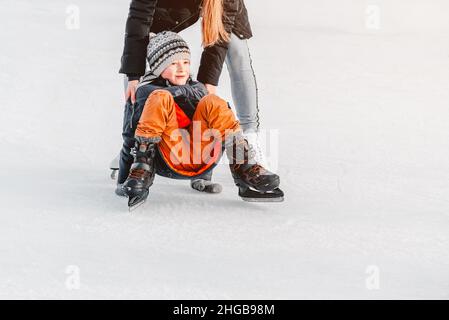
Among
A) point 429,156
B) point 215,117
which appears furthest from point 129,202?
→ point 429,156

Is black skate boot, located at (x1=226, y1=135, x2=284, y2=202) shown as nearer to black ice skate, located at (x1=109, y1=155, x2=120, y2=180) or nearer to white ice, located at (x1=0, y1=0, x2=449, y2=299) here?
white ice, located at (x1=0, y1=0, x2=449, y2=299)

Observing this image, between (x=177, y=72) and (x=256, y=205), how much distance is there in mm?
661

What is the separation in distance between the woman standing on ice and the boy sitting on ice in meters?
0.07

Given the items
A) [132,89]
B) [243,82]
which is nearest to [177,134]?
[132,89]

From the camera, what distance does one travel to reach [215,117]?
12.3ft

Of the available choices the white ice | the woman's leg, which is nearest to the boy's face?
the woman's leg

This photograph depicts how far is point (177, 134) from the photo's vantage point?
3.79m

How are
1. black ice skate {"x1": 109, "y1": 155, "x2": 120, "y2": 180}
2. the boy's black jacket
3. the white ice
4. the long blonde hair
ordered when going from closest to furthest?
the white ice
the boy's black jacket
the long blonde hair
black ice skate {"x1": 109, "y1": 155, "x2": 120, "y2": 180}

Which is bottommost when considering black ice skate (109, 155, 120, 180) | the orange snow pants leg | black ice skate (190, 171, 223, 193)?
black ice skate (190, 171, 223, 193)

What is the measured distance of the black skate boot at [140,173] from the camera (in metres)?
3.71

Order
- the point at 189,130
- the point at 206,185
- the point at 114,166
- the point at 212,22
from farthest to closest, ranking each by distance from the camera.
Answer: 1. the point at 114,166
2. the point at 206,185
3. the point at 212,22
4. the point at 189,130

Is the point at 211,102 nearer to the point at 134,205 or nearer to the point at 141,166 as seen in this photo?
the point at 141,166

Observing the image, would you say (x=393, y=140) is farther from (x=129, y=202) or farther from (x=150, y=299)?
(x=150, y=299)

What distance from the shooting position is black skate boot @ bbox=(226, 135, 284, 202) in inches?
148
